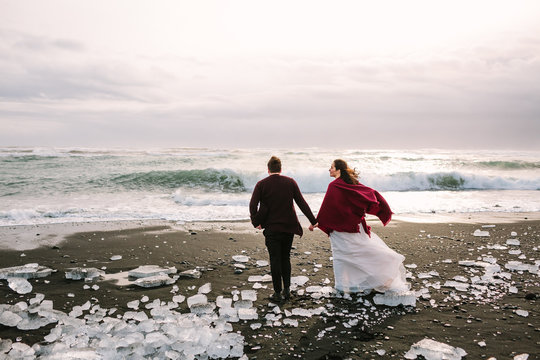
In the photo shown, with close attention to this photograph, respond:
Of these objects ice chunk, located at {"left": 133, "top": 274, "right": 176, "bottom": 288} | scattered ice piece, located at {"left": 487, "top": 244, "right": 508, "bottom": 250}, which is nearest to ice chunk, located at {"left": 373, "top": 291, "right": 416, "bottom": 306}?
ice chunk, located at {"left": 133, "top": 274, "right": 176, "bottom": 288}

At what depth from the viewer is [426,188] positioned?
869 inches

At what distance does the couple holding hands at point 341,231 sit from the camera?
17.2ft

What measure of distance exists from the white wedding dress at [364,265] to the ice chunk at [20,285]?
4438 millimetres

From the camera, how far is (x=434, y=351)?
3605 mm

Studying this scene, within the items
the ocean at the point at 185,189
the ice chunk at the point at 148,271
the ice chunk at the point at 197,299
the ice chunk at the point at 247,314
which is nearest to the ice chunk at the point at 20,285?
the ice chunk at the point at 148,271

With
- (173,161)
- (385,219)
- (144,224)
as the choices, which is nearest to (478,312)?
(385,219)

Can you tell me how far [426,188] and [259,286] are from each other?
18991mm

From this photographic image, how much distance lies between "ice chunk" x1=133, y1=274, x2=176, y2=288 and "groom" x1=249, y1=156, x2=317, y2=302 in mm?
1647

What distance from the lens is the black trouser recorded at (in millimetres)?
5223

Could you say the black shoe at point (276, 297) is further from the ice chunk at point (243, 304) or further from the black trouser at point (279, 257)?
the ice chunk at point (243, 304)

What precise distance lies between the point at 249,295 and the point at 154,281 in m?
1.49

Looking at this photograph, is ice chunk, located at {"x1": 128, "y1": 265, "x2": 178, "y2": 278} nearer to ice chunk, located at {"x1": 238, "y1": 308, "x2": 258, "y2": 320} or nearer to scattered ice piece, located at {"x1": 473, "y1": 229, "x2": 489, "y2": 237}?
ice chunk, located at {"x1": 238, "y1": 308, "x2": 258, "y2": 320}

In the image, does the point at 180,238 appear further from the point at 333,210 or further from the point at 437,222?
the point at 437,222

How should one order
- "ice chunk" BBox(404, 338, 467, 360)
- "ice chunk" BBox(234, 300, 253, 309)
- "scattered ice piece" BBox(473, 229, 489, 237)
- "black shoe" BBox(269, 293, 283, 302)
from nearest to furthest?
"ice chunk" BBox(404, 338, 467, 360) < "ice chunk" BBox(234, 300, 253, 309) < "black shoe" BBox(269, 293, 283, 302) < "scattered ice piece" BBox(473, 229, 489, 237)
